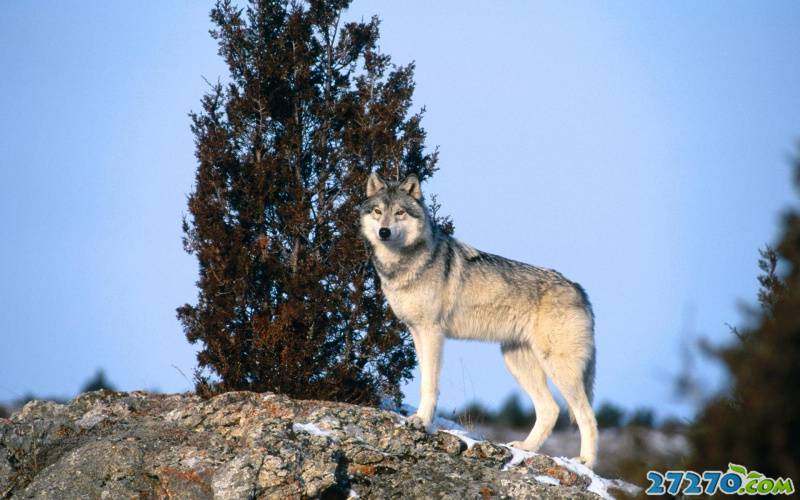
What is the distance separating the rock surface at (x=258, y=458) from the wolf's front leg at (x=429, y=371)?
19 centimetres

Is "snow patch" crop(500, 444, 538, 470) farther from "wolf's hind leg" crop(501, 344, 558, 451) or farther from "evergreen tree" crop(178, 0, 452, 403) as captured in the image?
"evergreen tree" crop(178, 0, 452, 403)

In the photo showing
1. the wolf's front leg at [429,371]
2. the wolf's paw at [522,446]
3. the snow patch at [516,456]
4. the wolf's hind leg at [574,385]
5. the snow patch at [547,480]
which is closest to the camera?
the snow patch at [547,480]

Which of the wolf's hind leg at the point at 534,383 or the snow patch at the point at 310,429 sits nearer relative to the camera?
the snow patch at the point at 310,429

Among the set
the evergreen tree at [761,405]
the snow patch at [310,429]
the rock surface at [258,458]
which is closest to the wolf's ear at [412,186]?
the rock surface at [258,458]

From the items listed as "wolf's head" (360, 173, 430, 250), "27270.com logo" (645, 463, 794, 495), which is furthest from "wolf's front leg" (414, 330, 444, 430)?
"27270.com logo" (645, 463, 794, 495)

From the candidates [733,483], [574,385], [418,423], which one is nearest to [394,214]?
[418,423]

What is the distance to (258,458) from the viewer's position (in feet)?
22.6

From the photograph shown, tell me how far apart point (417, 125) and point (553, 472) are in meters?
4.45

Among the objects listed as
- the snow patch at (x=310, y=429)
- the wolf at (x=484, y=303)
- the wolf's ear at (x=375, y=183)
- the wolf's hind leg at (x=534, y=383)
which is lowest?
the snow patch at (x=310, y=429)

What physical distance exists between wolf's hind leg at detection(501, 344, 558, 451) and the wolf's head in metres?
1.65

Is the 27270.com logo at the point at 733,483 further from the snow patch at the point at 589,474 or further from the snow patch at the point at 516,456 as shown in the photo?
the snow patch at the point at 516,456

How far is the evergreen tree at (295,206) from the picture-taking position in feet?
31.3

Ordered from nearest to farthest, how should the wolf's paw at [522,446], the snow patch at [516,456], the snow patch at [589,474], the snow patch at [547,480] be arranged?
the snow patch at [547,480], the snow patch at [589,474], the snow patch at [516,456], the wolf's paw at [522,446]

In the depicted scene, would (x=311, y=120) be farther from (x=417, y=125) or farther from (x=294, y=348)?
(x=294, y=348)
